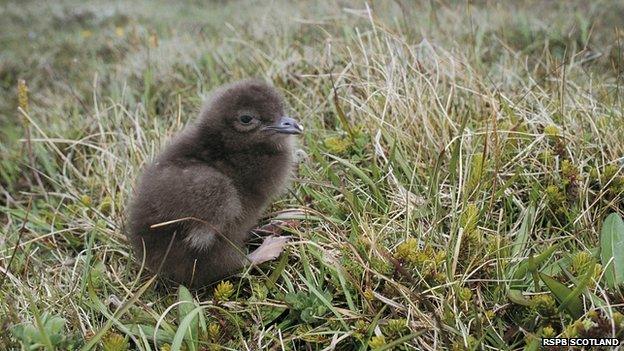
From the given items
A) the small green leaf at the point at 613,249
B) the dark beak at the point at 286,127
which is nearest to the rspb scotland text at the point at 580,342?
the small green leaf at the point at 613,249

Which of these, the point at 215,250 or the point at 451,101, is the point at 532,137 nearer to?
the point at 451,101

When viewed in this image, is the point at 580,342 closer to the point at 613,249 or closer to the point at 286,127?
the point at 613,249

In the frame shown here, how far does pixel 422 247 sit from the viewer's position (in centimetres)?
Answer: 324

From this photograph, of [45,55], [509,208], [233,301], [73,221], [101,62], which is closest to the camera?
[233,301]

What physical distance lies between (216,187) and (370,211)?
2.79 feet

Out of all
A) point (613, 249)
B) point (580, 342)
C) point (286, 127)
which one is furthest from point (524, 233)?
point (286, 127)

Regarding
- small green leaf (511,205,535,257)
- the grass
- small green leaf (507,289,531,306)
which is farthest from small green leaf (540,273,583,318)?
small green leaf (511,205,535,257)

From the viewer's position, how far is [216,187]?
3.22 m

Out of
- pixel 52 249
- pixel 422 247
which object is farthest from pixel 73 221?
pixel 422 247

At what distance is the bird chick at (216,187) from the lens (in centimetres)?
319

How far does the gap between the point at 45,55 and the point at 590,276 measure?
6769mm

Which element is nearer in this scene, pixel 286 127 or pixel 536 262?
pixel 536 262

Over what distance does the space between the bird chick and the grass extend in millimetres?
159

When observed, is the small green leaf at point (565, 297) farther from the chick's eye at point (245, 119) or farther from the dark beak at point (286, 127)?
the chick's eye at point (245, 119)
